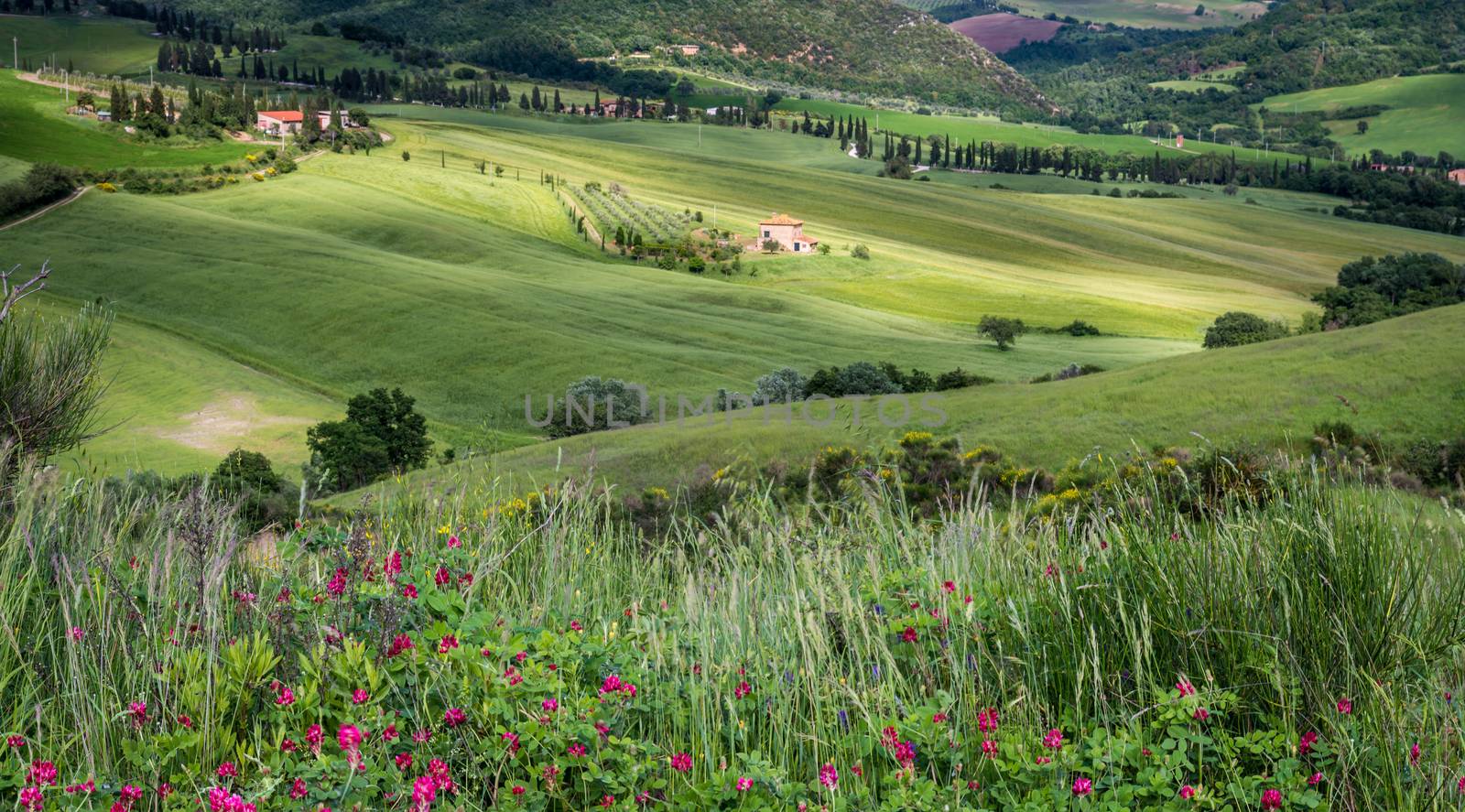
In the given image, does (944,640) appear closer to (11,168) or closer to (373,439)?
(373,439)

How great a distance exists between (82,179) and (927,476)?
10834cm

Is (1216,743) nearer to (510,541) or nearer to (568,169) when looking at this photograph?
(510,541)

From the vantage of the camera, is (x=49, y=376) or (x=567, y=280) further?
(x=567, y=280)

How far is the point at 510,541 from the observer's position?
765 cm

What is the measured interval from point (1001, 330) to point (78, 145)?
100m

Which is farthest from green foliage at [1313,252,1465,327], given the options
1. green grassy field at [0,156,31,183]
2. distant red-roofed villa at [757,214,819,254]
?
green grassy field at [0,156,31,183]

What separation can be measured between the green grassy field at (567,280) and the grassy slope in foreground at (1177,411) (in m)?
18.6

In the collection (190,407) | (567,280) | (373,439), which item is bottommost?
(190,407)

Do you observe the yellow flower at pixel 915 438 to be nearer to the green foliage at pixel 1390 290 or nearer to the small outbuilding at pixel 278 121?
the green foliage at pixel 1390 290

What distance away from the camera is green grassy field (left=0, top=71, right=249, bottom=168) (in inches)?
4599

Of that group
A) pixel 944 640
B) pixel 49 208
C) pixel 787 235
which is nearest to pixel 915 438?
pixel 944 640

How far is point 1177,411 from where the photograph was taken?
24.6 m

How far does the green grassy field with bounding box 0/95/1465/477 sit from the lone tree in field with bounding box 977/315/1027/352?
1741mm

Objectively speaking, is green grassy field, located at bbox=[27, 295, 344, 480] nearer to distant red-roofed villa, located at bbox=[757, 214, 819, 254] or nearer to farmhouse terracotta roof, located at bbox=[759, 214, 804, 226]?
distant red-roofed villa, located at bbox=[757, 214, 819, 254]
